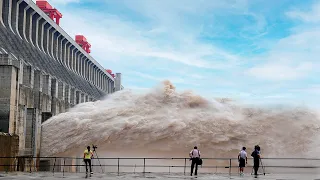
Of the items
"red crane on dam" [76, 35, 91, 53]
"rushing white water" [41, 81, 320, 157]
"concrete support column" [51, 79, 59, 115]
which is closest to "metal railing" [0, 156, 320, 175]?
"rushing white water" [41, 81, 320, 157]

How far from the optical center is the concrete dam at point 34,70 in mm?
37062

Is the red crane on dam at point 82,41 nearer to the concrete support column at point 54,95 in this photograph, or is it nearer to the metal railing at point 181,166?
the concrete support column at point 54,95

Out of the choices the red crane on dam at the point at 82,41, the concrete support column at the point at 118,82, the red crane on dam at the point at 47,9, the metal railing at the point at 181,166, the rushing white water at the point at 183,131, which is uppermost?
the red crane on dam at the point at 47,9

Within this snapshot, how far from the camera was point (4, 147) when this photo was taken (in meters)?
34.0

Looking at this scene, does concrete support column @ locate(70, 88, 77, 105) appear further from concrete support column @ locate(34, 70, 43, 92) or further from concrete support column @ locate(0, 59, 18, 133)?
concrete support column @ locate(0, 59, 18, 133)

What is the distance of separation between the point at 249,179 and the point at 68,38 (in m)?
70.5

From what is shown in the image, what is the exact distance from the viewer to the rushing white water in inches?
1699

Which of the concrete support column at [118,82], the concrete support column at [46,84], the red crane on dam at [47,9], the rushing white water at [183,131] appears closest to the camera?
the rushing white water at [183,131]

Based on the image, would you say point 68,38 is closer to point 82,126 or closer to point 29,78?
point 29,78

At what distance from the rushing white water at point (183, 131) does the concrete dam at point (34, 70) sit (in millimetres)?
3416

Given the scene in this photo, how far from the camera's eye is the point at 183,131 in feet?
142

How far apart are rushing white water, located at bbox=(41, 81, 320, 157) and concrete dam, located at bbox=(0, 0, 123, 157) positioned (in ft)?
11.2

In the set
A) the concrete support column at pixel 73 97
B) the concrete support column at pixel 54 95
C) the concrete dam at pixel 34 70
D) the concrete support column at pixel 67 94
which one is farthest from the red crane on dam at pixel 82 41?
the concrete support column at pixel 54 95

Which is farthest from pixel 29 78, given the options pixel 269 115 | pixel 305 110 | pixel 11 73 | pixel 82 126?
pixel 305 110
